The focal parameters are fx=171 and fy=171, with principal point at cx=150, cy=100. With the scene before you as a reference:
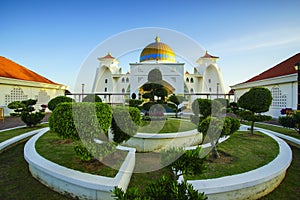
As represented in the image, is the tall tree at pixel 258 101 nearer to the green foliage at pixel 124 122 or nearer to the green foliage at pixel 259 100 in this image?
the green foliage at pixel 259 100

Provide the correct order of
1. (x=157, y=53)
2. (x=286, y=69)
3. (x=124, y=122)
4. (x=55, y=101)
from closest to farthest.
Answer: (x=124, y=122) < (x=55, y=101) < (x=286, y=69) < (x=157, y=53)

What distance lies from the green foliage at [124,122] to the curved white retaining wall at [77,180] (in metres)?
0.72

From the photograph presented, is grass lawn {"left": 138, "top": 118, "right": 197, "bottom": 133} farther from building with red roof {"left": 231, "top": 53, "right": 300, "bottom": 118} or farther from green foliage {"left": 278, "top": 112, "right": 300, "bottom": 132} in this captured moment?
building with red roof {"left": 231, "top": 53, "right": 300, "bottom": 118}

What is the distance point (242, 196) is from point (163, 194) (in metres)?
2.08

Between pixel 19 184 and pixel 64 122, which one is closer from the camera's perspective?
pixel 64 122

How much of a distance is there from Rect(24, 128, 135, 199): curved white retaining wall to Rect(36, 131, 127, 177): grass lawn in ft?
0.85

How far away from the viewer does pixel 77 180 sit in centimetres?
326

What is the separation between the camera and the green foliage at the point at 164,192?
1.92 m

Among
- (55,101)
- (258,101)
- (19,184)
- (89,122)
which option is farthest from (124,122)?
(258,101)

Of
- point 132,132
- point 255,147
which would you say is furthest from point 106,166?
point 255,147

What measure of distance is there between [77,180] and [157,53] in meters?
28.7

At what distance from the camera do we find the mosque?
93.1 ft

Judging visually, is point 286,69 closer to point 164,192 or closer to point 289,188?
point 289,188

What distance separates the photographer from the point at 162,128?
8.02 meters
